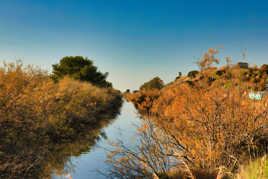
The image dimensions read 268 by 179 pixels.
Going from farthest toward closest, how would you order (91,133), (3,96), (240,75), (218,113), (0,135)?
(91,133) < (3,96) < (0,135) < (240,75) < (218,113)

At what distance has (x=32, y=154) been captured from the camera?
9133mm

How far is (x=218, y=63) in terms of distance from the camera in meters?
6.76

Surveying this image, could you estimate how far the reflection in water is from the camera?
290 inches

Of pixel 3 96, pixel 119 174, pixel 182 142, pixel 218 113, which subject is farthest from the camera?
pixel 3 96

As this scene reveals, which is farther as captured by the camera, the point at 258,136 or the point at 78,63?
the point at 78,63

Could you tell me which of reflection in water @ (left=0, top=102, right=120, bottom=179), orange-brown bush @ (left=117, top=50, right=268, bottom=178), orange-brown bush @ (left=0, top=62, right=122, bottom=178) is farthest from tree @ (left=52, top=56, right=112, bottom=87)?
orange-brown bush @ (left=117, top=50, right=268, bottom=178)

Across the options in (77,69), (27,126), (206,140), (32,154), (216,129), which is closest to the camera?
(216,129)

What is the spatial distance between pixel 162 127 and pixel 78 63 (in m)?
40.0

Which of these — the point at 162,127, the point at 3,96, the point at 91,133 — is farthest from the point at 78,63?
the point at 162,127

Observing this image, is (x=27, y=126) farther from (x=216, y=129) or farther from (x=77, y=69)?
(x=77, y=69)

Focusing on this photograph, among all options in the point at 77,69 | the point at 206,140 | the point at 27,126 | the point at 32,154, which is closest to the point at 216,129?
the point at 206,140

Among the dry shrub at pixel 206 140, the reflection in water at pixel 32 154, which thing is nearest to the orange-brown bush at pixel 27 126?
the reflection in water at pixel 32 154

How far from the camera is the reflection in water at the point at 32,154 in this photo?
737cm

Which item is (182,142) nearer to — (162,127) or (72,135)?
(162,127)
